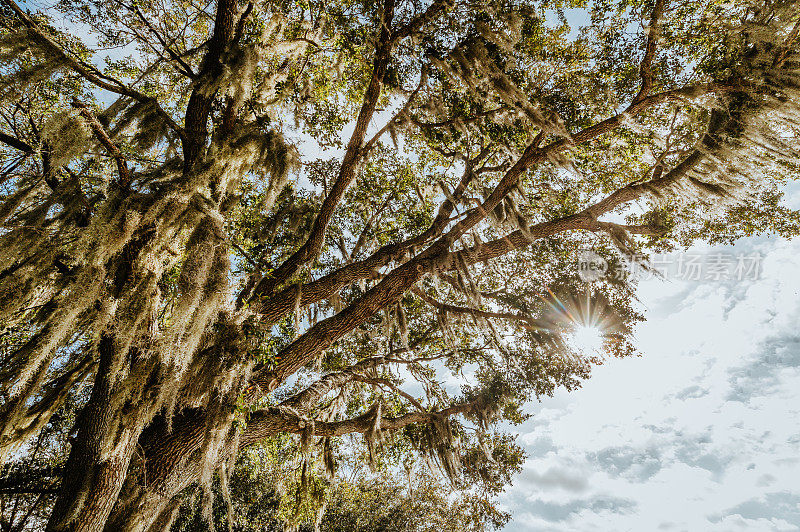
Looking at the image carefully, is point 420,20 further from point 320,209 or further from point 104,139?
point 104,139

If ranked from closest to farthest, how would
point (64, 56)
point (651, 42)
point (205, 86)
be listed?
point (64, 56) → point (205, 86) → point (651, 42)

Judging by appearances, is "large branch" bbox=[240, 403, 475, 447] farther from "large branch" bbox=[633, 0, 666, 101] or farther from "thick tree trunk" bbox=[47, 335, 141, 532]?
"large branch" bbox=[633, 0, 666, 101]

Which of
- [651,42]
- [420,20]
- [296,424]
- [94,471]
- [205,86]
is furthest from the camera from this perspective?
[420,20]

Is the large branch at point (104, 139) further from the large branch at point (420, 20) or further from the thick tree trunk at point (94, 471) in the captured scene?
the large branch at point (420, 20)

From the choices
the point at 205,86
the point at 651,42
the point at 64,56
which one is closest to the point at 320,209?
the point at 205,86

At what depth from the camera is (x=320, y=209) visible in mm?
4812

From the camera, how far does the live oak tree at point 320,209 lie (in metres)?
3.04

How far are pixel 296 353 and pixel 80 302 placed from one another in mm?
1923

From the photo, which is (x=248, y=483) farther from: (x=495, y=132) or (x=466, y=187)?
(x=495, y=132)

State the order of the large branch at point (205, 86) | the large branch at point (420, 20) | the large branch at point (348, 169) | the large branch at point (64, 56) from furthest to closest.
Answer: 1. the large branch at point (420, 20)
2. the large branch at point (348, 169)
3. the large branch at point (205, 86)
4. the large branch at point (64, 56)

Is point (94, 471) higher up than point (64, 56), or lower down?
lower down

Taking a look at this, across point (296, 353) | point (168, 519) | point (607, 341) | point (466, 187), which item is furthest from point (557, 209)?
point (168, 519)

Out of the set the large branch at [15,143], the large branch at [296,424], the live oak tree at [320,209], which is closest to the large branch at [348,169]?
the live oak tree at [320,209]

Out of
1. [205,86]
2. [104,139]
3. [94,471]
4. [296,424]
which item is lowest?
[94,471]
